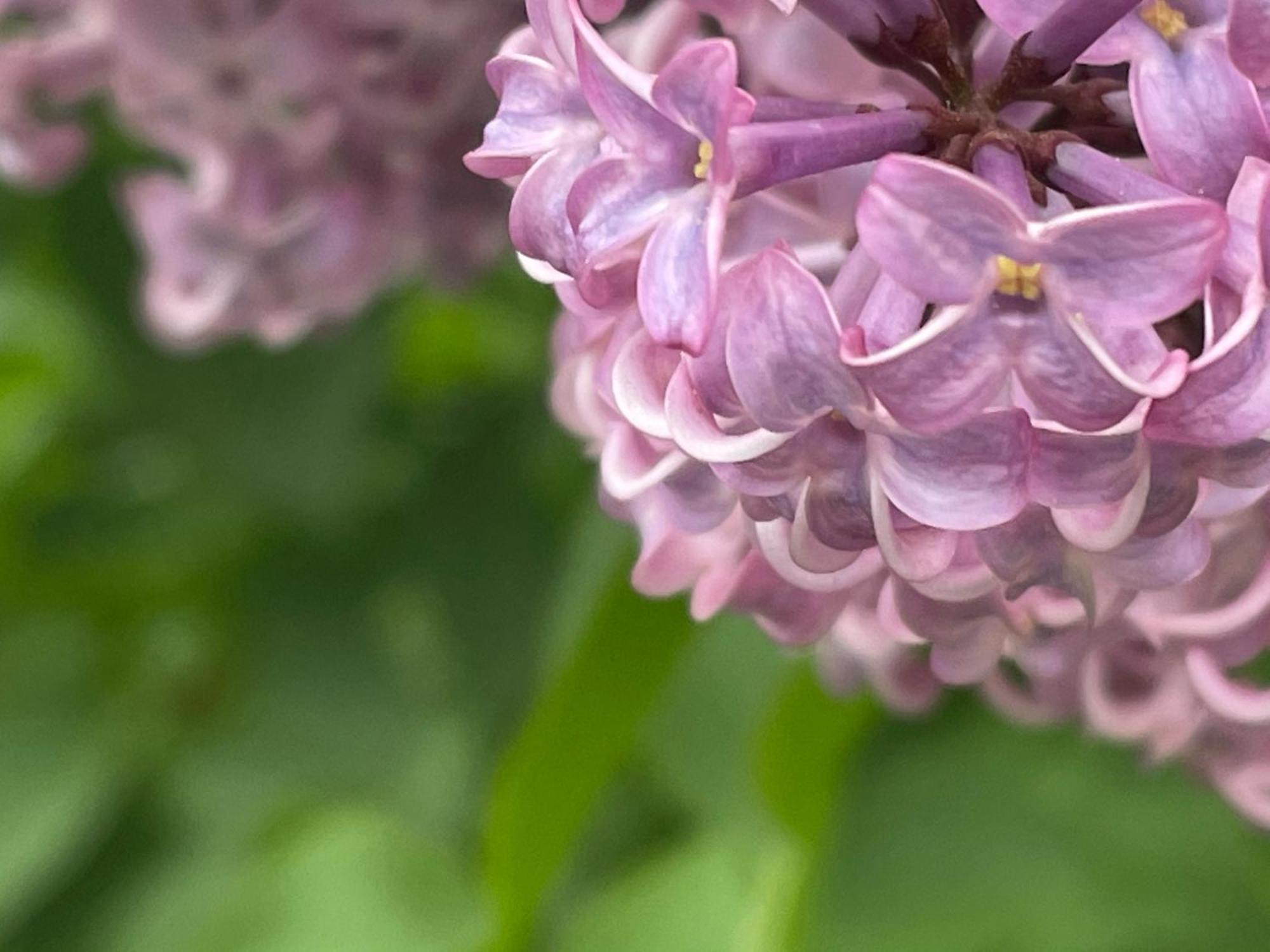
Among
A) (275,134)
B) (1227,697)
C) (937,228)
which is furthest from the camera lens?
(275,134)

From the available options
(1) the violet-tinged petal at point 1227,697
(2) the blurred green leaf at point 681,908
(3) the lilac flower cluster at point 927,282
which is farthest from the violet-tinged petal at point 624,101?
(2) the blurred green leaf at point 681,908

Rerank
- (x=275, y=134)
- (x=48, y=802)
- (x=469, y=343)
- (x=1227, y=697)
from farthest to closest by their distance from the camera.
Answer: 1. (x=469, y=343)
2. (x=48, y=802)
3. (x=275, y=134)
4. (x=1227, y=697)

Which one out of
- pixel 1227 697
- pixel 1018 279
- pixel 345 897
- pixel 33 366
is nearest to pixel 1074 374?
pixel 1018 279

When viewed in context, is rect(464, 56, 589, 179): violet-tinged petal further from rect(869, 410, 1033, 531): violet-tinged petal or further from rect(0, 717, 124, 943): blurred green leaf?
rect(0, 717, 124, 943): blurred green leaf

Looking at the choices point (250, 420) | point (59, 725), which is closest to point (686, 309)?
point (250, 420)

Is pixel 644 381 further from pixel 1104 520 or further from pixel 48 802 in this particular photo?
pixel 48 802

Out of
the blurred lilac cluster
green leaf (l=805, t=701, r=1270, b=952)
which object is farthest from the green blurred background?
the blurred lilac cluster
